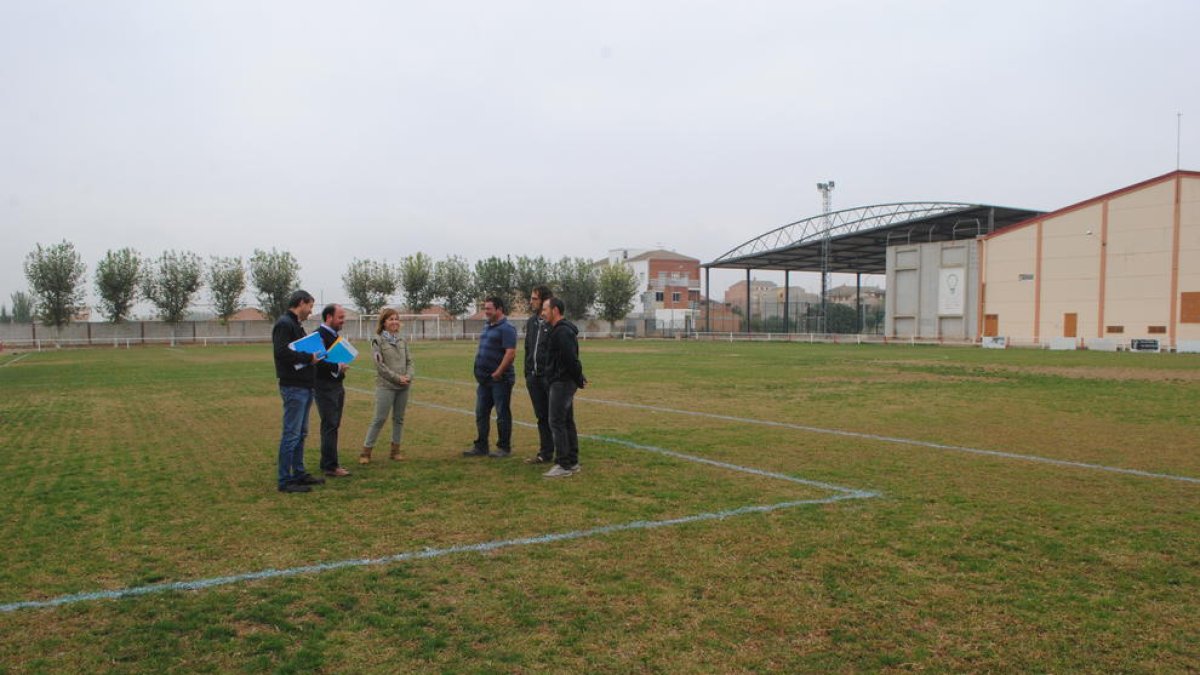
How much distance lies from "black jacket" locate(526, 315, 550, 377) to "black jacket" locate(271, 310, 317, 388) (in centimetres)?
227

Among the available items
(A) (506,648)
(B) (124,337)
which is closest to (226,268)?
(B) (124,337)

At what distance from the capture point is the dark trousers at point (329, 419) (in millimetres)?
8250

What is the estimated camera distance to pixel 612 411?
45.5ft

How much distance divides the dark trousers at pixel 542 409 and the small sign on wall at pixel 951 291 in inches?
1884

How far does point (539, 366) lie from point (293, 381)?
249 centimetres

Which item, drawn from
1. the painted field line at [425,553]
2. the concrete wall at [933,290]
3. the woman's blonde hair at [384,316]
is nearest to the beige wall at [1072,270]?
the concrete wall at [933,290]

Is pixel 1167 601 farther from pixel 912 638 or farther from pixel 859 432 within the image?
pixel 859 432

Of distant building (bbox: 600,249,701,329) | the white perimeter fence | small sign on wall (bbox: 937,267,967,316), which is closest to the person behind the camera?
the white perimeter fence

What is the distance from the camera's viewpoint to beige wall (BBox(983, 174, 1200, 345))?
130 feet

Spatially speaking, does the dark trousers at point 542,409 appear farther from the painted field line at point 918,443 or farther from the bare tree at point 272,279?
the bare tree at point 272,279

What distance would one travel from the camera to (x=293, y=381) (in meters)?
7.45

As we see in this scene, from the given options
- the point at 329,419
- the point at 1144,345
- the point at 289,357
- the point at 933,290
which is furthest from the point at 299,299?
the point at 933,290

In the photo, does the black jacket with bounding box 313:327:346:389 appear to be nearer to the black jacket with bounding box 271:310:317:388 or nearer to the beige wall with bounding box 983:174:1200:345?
the black jacket with bounding box 271:310:317:388

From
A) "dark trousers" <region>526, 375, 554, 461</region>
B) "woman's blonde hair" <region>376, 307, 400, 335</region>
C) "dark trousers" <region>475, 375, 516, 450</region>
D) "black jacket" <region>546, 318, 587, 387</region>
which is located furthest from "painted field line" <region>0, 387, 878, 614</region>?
"woman's blonde hair" <region>376, 307, 400, 335</region>
